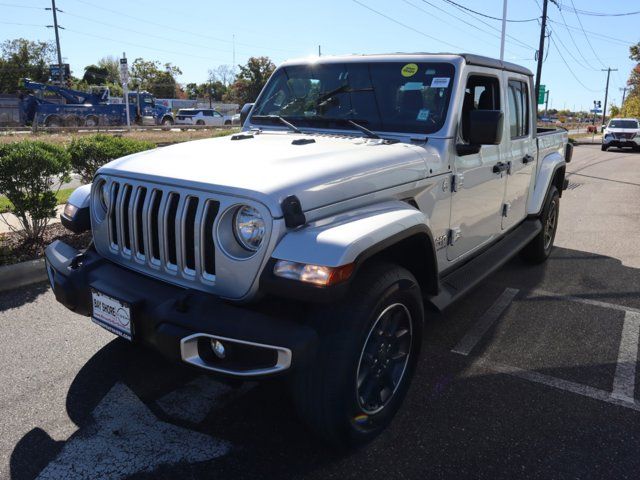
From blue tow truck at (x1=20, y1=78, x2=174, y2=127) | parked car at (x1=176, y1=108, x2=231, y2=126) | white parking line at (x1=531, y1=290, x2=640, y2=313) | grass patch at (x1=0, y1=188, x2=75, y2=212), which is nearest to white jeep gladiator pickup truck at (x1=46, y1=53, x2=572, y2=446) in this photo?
white parking line at (x1=531, y1=290, x2=640, y2=313)

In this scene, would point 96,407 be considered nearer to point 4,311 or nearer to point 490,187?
point 4,311

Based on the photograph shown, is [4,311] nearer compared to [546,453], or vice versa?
[546,453]

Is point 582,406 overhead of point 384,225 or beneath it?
beneath

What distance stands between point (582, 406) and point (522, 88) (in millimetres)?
3104

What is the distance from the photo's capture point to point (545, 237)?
19.5ft

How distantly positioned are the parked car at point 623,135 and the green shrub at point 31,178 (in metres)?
27.5

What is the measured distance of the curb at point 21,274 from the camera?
4.85 m

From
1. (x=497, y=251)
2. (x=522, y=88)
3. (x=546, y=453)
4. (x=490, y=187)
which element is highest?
(x=522, y=88)

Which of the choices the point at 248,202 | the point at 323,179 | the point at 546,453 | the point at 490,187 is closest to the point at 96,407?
the point at 248,202

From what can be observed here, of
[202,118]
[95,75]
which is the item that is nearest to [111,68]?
[95,75]

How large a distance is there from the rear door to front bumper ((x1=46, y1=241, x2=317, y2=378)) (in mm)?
2967

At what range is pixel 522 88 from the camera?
506 centimetres

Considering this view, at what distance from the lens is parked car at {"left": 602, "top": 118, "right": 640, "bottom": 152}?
26.3 metres

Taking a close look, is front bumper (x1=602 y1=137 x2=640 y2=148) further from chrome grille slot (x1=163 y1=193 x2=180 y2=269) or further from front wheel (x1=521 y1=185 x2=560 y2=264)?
chrome grille slot (x1=163 y1=193 x2=180 y2=269)
